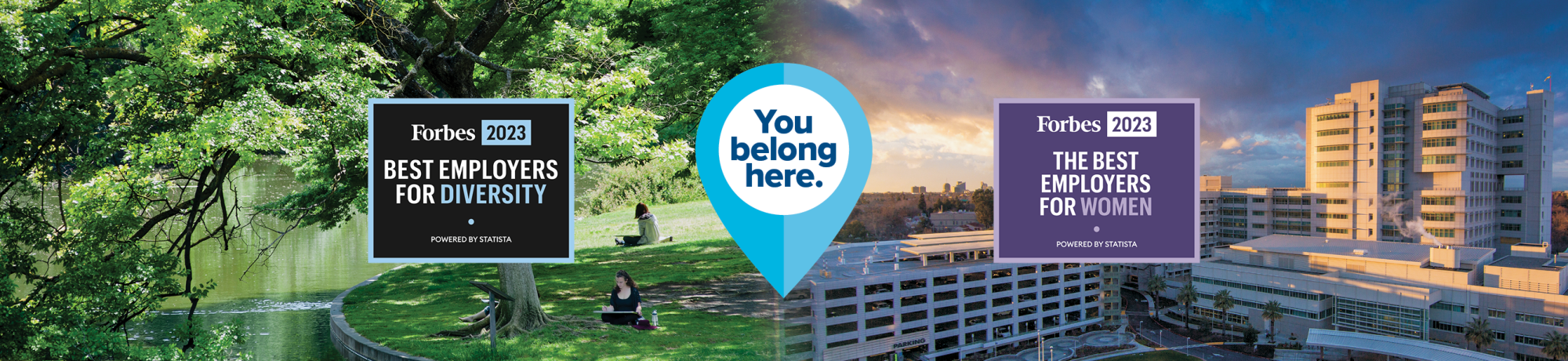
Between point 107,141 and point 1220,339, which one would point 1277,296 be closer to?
point 1220,339

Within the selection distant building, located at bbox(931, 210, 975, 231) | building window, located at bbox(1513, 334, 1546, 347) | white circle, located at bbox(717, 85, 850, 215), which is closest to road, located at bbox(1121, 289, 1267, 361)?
building window, located at bbox(1513, 334, 1546, 347)

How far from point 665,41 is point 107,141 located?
5.84 metres

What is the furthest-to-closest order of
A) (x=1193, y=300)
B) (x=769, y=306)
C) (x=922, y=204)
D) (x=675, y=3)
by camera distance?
(x=1193, y=300), (x=922, y=204), (x=675, y=3), (x=769, y=306)

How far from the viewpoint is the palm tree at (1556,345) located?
41.1 feet

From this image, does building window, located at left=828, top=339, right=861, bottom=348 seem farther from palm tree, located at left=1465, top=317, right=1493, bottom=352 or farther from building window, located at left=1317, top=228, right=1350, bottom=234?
building window, located at left=1317, top=228, right=1350, bottom=234

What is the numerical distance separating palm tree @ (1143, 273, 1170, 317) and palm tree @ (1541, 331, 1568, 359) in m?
7.54

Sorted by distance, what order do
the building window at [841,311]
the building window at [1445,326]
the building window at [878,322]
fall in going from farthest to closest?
the building window at [1445,326]
the building window at [878,322]
the building window at [841,311]

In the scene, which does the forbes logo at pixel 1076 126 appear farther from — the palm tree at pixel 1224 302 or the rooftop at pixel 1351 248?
the rooftop at pixel 1351 248

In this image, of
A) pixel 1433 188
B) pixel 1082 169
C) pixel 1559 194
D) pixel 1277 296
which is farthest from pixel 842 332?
pixel 1433 188

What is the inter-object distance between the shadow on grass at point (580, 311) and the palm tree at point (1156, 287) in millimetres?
14663

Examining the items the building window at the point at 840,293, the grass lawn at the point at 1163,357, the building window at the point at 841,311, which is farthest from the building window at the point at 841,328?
the grass lawn at the point at 1163,357

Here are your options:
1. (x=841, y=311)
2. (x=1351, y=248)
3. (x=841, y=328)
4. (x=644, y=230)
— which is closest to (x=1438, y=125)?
(x=1351, y=248)

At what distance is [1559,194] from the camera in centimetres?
1425

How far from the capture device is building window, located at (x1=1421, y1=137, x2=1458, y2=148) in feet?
58.5
